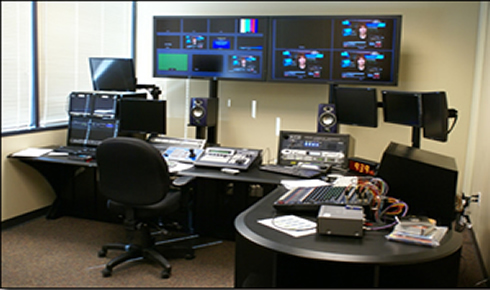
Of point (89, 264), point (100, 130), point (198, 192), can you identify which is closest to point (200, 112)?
point (198, 192)

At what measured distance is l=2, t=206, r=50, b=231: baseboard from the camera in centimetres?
411

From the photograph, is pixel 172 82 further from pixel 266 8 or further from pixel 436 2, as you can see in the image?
pixel 436 2

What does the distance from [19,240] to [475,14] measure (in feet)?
14.2

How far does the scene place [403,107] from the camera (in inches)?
114

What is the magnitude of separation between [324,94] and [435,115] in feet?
7.14

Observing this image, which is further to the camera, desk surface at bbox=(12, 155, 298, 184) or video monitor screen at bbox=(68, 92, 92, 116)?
video monitor screen at bbox=(68, 92, 92, 116)

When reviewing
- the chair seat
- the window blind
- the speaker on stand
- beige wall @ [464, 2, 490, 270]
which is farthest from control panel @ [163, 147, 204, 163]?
beige wall @ [464, 2, 490, 270]

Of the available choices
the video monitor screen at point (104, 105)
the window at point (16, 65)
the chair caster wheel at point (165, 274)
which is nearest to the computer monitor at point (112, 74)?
the video monitor screen at point (104, 105)

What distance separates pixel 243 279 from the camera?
228 centimetres

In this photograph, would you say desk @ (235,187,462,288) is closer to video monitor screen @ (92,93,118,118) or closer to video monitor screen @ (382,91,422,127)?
video monitor screen @ (382,91,422,127)

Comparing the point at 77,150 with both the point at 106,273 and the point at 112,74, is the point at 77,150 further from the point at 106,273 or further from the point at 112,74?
the point at 106,273

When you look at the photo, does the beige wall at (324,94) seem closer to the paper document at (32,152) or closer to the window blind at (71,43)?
the paper document at (32,152)

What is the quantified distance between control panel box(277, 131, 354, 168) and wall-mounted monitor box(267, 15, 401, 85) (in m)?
0.64

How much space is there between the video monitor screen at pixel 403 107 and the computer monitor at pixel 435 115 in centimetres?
4
